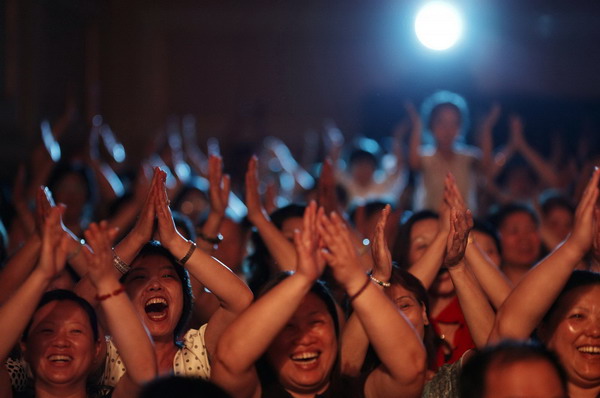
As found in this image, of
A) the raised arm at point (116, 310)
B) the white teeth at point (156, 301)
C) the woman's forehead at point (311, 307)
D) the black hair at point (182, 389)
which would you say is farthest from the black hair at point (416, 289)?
the black hair at point (182, 389)

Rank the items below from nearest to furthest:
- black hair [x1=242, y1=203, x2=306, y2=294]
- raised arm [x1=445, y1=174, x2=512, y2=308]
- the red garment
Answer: raised arm [x1=445, y1=174, x2=512, y2=308]
the red garment
black hair [x1=242, y1=203, x2=306, y2=294]

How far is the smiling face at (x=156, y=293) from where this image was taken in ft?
9.93

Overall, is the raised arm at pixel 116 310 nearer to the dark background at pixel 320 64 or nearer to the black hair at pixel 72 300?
the black hair at pixel 72 300

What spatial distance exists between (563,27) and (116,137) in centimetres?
487

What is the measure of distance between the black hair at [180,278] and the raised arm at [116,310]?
0.51 meters

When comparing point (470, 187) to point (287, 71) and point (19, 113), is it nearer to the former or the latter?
point (19, 113)

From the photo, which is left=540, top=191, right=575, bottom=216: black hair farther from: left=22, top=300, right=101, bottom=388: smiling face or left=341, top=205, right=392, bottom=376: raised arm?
left=22, top=300, right=101, bottom=388: smiling face

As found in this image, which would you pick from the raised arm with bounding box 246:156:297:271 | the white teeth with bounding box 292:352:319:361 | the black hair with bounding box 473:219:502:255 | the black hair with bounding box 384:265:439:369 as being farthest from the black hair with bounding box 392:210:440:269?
the white teeth with bounding box 292:352:319:361

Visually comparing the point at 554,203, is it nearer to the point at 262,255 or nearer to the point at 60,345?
the point at 262,255

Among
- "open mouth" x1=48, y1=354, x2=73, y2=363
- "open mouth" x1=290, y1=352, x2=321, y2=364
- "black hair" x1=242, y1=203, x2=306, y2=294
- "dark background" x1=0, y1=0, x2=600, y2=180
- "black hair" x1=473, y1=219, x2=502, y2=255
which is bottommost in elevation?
"dark background" x1=0, y1=0, x2=600, y2=180

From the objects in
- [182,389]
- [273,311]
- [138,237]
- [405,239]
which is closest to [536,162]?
[405,239]

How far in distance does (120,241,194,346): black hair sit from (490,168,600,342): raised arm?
0.99m

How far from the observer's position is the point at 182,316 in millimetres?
3133

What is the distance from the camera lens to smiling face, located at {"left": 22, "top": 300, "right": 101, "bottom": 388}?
2801 millimetres
